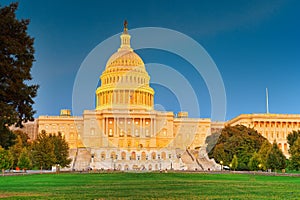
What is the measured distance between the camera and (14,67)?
2228 centimetres

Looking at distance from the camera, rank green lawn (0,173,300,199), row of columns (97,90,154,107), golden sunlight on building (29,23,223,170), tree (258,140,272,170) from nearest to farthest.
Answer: green lawn (0,173,300,199), tree (258,140,272,170), golden sunlight on building (29,23,223,170), row of columns (97,90,154,107)

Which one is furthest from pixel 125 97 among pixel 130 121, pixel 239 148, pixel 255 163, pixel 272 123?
pixel 255 163

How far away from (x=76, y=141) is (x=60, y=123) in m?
6.43

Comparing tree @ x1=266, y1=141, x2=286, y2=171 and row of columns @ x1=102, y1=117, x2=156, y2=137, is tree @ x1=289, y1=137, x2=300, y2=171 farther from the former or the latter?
row of columns @ x1=102, y1=117, x2=156, y2=137

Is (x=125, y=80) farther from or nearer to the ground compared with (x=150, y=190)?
farther from the ground

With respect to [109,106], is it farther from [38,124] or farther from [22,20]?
[22,20]

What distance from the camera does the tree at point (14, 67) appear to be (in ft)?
71.4

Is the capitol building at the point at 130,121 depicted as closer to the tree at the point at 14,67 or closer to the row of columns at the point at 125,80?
the row of columns at the point at 125,80

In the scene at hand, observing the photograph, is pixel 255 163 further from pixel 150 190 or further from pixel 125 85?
pixel 125 85

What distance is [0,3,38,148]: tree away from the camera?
21.8m

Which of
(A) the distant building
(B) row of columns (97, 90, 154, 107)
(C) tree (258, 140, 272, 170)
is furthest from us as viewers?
(A) the distant building

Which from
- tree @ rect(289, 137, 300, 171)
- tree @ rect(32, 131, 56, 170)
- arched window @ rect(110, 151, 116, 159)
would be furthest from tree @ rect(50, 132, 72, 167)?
tree @ rect(289, 137, 300, 171)

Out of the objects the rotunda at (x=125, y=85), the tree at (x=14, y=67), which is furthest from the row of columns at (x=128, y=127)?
the tree at (x=14, y=67)

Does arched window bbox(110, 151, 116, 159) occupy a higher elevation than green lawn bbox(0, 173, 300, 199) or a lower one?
higher
